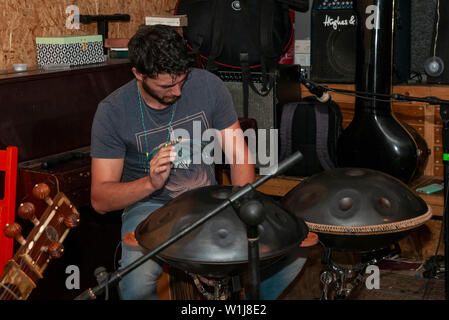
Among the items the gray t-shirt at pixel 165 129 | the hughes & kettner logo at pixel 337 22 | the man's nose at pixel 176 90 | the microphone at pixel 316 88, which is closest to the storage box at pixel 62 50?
the gray t-shirt at pixel 165 129

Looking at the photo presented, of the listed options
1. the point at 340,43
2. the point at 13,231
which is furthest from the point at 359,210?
the point at 340,43

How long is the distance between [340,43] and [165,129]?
5.04ft

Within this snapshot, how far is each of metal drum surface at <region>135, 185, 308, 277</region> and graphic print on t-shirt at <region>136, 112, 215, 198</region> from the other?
611 millimetres

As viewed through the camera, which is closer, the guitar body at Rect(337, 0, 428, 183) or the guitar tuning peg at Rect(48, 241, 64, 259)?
the guitar tuning peg at Rect(48, 241, 64, 259)

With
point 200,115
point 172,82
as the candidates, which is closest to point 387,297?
point 200,115

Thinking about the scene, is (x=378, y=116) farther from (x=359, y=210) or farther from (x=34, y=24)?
(x=34, y=24)

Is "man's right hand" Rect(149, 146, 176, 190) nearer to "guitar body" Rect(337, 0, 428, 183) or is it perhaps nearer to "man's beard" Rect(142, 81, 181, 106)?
"man's beard" Rect(142, 81, 181, 106)

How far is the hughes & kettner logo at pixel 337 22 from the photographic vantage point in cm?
327

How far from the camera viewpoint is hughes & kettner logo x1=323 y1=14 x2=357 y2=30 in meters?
3.27

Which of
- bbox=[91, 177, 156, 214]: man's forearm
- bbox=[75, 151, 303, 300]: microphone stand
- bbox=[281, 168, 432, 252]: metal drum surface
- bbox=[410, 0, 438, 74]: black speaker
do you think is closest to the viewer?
bbox=[75, 151, 303, 300]: microphone stand

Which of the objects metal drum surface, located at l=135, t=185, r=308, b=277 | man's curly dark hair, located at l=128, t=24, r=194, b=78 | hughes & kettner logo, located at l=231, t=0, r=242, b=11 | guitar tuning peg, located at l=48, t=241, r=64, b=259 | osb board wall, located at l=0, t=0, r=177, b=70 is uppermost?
hughes & kettner logo, located at l=231, t=0, r=242, b=11

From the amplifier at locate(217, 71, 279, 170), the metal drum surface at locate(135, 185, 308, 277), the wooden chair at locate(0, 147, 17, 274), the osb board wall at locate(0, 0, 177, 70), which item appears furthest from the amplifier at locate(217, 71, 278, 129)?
the metal drum surface at locate(135, 185, 308, 277)

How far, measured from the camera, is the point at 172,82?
77.8 inches
